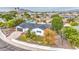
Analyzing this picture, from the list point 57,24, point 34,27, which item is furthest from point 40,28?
point 57,24

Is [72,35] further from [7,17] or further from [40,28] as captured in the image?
[7,17]

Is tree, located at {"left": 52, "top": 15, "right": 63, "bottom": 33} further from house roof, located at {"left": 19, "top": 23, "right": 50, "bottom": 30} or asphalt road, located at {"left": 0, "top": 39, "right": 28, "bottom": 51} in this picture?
asphalt road, located at {"left": 0, "top": 39, "right": 28, "bottom": 51}

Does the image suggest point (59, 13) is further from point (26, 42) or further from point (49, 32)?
point (26, 42)

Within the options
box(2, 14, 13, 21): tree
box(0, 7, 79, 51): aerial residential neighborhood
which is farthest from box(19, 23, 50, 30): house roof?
box(2, 14, 13, 21): tree

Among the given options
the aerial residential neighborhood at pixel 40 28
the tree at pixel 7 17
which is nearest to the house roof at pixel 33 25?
the aerial residential neighborhood at pixel 40 28
